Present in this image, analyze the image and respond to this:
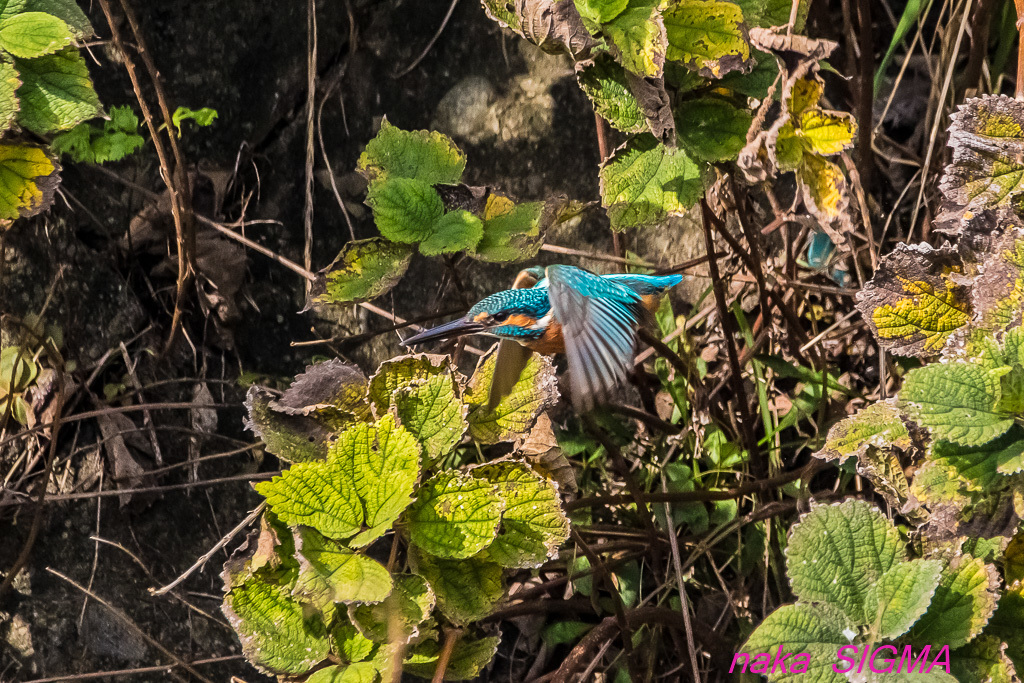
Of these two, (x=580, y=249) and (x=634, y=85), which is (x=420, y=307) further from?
(x=634, y=85)

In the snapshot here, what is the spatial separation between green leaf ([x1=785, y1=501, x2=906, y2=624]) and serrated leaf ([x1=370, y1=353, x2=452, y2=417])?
1.71ft

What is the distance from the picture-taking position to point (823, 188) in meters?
1.39

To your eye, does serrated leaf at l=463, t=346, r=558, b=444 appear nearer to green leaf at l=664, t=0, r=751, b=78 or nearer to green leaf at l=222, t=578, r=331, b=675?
green leaf at l=222, t=578, r=331, b=675

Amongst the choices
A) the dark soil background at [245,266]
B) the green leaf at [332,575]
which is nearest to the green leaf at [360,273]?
the dark soil background at [245,266]

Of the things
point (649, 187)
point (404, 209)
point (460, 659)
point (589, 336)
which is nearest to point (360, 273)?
point (404, 209)

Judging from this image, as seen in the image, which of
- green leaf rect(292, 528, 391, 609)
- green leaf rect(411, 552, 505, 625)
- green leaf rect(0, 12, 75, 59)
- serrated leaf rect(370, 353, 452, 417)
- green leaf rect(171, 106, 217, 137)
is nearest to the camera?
green leaf rect(292, 528, 391, 609)

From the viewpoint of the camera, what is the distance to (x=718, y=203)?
6.22ft

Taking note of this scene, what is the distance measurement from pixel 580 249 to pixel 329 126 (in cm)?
61

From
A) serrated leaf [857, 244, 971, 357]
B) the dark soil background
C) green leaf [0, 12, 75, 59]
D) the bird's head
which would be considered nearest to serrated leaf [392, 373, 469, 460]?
the bird's head

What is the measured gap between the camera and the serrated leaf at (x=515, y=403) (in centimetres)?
120

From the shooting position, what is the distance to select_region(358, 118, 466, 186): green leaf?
1.41 m

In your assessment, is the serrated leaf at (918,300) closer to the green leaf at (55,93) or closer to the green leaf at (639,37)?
the green leaf at (639,37)

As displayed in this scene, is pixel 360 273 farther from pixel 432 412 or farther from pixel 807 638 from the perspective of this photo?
pixel 807 638

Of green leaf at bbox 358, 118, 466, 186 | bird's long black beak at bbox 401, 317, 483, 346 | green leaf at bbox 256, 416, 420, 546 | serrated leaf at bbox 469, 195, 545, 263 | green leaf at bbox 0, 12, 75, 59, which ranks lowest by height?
green leaf at bbox 256, 416, 420, 546
